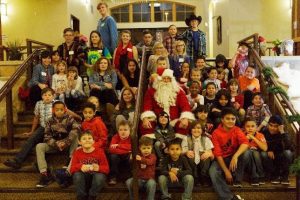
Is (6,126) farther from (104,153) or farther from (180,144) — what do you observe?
(180,144)

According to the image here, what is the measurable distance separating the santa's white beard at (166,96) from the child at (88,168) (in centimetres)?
125

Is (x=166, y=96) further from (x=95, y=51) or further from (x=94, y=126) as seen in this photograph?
(x=95, y=51)

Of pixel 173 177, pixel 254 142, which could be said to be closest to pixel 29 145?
pixel 173 177

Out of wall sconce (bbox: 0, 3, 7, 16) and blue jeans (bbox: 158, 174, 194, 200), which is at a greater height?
wall sconce (bbox: 0, 3, 7, 16)

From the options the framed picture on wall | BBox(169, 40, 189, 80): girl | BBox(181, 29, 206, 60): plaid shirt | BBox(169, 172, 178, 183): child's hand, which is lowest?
BBox(169, 172, 178, 183): child's hand

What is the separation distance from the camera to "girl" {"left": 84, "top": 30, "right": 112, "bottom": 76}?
306 inches

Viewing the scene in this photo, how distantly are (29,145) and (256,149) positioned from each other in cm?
283

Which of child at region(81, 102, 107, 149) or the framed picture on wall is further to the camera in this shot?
the framed picture on wall

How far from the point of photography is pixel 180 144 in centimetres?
530

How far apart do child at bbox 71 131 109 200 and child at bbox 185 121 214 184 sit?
1002 millimetres

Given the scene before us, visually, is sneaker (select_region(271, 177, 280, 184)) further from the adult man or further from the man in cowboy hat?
the adult man

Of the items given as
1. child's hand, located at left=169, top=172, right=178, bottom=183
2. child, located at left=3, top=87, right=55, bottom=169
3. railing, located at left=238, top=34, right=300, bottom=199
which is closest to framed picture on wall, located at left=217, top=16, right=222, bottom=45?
railing, located at left=238, top=34, right=300, bottom=199

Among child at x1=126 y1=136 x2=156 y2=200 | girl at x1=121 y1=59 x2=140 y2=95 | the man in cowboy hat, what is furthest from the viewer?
the man in cowboy hat

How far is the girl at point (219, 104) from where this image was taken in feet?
20.1
